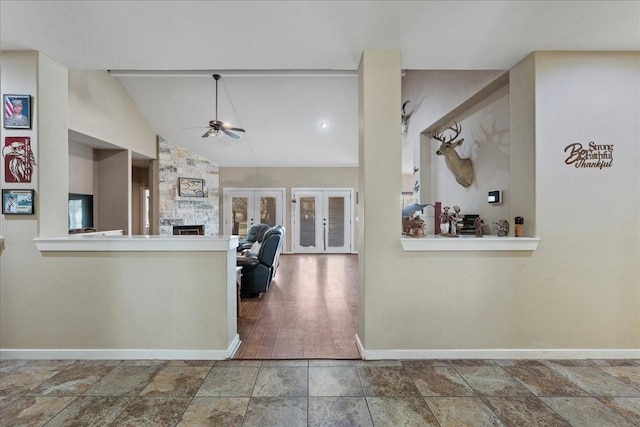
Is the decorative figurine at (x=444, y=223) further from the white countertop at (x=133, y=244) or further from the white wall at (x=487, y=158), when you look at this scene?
Result: the white countertop at (x=133, y=244)

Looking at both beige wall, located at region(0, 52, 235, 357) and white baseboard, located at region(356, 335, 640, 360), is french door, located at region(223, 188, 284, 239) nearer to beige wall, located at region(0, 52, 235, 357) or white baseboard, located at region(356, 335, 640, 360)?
beige wall, located at region(0, 52, 235, 357)

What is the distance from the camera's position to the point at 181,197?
7164 millimetres

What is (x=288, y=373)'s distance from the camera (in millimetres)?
2344

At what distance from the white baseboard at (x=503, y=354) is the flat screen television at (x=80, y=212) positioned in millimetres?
4814

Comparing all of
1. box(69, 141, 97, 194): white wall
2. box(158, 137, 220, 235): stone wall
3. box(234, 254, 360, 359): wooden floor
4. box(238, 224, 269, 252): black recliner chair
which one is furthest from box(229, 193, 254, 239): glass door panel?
box(69, 141, 97, 194): white wall

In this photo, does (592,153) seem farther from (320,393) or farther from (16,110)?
(16,110)

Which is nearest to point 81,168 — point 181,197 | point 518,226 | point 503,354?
point 181,197

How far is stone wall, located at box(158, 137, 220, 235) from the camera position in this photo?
22.0 feet

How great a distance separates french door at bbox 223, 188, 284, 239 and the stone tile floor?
6.30 metres

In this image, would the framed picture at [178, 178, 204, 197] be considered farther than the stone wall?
Yes

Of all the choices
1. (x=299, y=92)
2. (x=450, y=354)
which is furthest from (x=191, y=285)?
(x=299, y=92)

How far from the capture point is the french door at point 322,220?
8.77 meters

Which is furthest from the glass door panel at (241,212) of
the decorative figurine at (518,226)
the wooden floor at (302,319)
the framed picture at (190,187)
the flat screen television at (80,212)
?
the decorative figurine at (518,226)

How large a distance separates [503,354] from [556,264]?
0.87m
